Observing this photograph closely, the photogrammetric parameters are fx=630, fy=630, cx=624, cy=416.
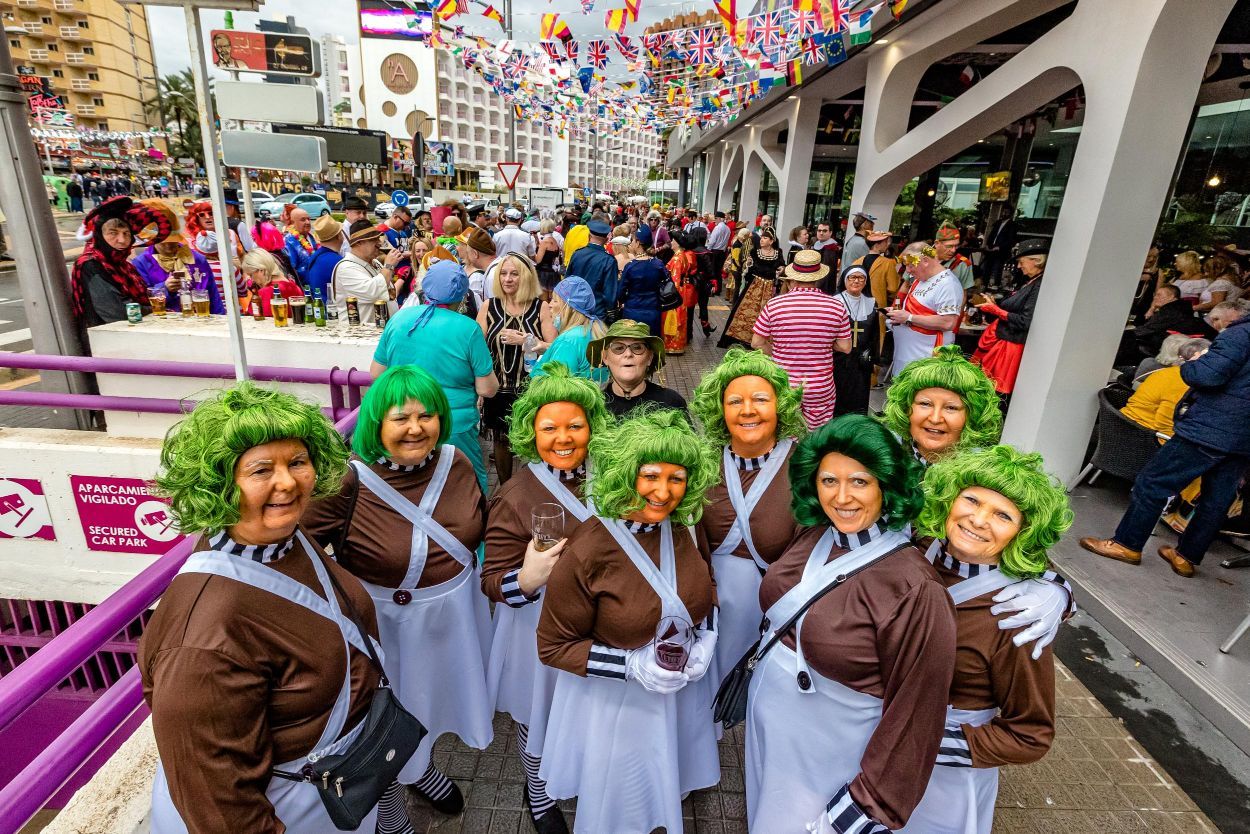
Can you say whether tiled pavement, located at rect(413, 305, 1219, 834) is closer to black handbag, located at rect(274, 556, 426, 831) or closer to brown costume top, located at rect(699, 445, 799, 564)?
black handbag, located at rect(274, 556, 426, 831)

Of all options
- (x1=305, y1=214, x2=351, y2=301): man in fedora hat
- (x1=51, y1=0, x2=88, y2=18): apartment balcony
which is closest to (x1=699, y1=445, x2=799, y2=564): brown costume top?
(x1=305, y1=214, x2=351, y2=301): man in fedora hat

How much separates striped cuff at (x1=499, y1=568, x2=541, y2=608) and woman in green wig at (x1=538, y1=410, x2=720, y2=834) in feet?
0.64

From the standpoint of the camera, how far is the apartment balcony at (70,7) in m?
52.5

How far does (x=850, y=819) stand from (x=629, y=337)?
213cm

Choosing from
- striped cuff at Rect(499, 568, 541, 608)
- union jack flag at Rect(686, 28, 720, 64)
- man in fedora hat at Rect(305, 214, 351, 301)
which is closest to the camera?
striped cuff at Rect(499, 568, 541, 608)

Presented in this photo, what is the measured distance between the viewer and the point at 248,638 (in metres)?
1.38

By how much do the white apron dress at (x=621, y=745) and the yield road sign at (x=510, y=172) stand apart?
500 inches

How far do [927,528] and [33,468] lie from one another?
5438 mm

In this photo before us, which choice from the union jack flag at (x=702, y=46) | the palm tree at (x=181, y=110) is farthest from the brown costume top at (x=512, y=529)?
the palm tree at (x=181, y=110)

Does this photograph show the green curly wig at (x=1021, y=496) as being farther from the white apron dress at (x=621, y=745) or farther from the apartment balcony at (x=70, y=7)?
the apartment balcony at (x=70, y=7)

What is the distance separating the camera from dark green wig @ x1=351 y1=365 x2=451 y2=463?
2133mm

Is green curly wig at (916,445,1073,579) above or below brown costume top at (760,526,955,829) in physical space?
above

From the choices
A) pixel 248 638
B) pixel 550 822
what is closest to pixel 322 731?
pixel 248 638

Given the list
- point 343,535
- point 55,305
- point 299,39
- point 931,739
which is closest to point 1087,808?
point 931,739
